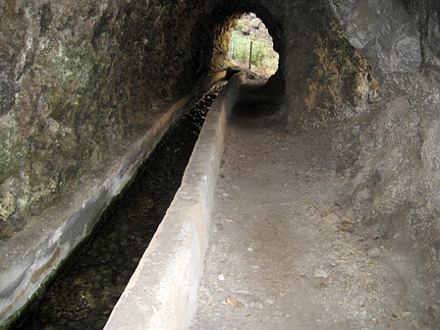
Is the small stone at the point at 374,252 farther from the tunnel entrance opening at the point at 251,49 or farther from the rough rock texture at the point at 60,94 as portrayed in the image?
the tunnel entrance opening at the point at 251,49

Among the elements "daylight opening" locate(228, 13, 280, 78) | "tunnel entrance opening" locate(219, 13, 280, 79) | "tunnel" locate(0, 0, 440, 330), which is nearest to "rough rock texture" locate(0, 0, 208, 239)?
"tunnel" locate(0, 0, 440, 330)

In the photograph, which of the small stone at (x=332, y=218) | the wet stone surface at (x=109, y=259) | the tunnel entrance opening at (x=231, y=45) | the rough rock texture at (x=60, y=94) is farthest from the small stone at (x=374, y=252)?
the tunnel entrance opening at (x=231, y=45)

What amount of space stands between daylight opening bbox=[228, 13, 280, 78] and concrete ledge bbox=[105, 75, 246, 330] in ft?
55.6

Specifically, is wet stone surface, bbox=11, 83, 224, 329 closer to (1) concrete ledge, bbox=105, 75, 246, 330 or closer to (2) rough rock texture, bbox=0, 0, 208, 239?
(2) rough rock texture, bbox=0, 0, 208, 239

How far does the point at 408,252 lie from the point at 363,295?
2.15 ft

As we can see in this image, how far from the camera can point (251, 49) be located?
2209 centimetres

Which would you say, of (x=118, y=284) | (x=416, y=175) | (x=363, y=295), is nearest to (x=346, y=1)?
(x=416, y=175)

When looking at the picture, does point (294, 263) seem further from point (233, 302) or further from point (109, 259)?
point (109, 259)

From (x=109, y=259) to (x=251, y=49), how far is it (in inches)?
698

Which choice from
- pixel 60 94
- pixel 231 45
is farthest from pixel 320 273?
pixel 231 45

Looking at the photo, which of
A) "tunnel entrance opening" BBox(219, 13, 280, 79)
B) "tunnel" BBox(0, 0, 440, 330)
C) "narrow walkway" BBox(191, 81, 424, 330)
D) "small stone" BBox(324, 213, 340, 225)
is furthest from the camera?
"tunnel entrance opening" BBox(219, 13, 280, 79)

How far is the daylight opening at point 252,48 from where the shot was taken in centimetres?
2212

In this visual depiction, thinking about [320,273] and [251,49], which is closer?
[320,273]

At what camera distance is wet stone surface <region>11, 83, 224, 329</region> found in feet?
16.3
